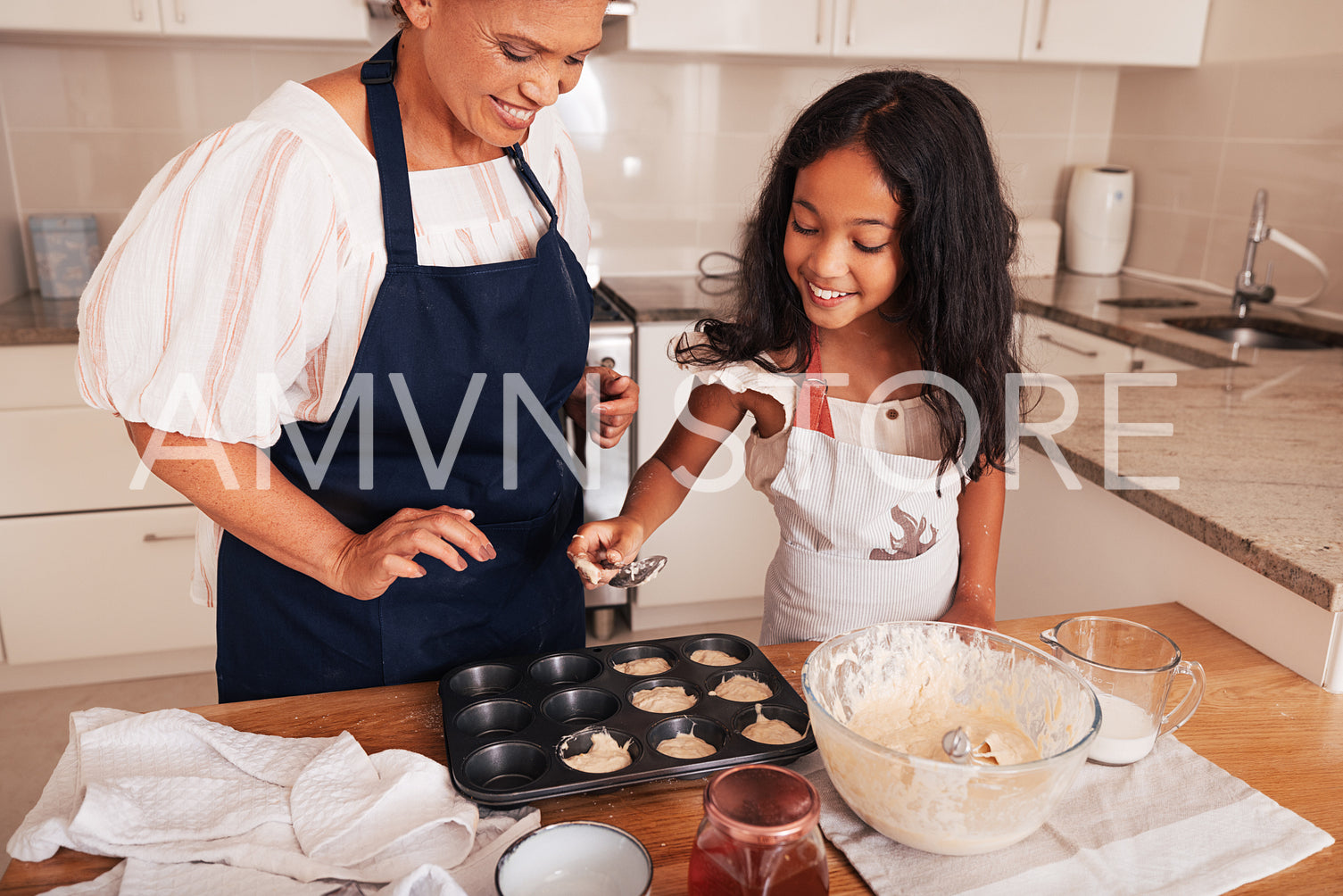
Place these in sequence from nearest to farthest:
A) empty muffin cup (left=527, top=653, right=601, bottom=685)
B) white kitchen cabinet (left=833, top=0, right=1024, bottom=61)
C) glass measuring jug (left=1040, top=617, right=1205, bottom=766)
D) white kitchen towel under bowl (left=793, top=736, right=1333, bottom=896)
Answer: white kitchen towel under bowl (left=793, top=736, right=1333, bottom=896)
glass measuring jug (left=1040, top=617, right=1205, bottom=766)
empty muffin cup (left=527, top=653, right=601, bottom=685)
white kitchen cabinet (left=833, top=0, right=1024, bottom=61)

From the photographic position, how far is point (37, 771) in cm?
206

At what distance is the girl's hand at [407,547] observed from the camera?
85cm

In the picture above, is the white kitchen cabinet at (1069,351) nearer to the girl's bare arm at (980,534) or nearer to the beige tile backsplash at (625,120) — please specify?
the beige tile backsplash at (625,120)

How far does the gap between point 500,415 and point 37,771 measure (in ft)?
5.42

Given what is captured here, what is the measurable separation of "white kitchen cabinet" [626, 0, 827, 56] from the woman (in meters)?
1.19

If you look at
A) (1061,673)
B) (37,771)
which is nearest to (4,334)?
(37,771)

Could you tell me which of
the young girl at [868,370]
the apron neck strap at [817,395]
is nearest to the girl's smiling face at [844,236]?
the young girl at [868,370]

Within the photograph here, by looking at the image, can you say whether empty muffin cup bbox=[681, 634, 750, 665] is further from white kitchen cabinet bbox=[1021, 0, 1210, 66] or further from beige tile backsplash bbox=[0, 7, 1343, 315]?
white kitchen cabinet bbox=[1021, 0, 1210, 66]

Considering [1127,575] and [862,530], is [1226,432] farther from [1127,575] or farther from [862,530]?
[862,530]

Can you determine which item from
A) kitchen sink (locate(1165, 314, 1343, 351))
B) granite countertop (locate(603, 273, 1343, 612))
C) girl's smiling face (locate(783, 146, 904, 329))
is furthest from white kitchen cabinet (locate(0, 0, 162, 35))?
kitchen sink (locate(1165, 314, 1343, 351))

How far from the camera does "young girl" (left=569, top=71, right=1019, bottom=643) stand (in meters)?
1.02

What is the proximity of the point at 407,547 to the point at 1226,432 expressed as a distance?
1.16 metres

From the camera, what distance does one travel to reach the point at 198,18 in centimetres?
213

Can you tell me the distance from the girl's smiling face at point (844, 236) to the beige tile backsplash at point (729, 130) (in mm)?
1782
